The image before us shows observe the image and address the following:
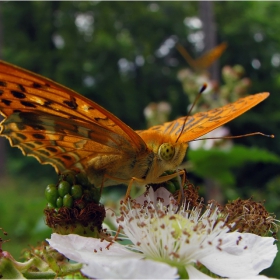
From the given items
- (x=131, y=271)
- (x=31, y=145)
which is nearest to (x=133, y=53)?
(x=31, y=145)

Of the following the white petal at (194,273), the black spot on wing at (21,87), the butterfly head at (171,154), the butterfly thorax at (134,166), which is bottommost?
the white petal at (194,273)

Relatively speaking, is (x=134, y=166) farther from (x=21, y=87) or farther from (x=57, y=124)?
(x=21, y=87)

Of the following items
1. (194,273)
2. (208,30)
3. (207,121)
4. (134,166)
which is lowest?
(194,273)

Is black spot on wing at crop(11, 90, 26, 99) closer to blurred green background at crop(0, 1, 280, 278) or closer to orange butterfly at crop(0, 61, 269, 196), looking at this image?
orange butterfly at crop(0, 61, 269, 196)

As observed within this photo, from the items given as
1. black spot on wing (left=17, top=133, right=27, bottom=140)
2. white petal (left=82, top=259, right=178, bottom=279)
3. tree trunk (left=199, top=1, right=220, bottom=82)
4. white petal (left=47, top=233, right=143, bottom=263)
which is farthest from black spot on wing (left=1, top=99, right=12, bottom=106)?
tree trunk (left=199, top=1, right=220, bottom=82)

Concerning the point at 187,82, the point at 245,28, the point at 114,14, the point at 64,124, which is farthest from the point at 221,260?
the point at 114,14

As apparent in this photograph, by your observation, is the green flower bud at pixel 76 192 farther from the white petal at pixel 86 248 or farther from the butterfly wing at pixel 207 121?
the butterfly wing at pixel 207 121

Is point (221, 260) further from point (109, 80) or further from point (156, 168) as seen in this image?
point (109, 80)

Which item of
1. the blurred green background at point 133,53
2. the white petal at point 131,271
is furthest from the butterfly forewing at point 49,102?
the blurred green background at point 133,53
